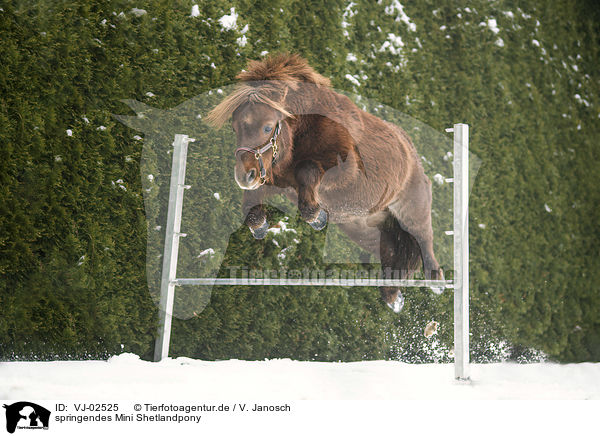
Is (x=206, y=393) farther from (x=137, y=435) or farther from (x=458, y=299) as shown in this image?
(x=458, y=299)

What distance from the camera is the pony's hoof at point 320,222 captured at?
1.55 m

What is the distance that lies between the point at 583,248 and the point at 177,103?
1888 millimetres

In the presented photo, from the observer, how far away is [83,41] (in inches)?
64.4

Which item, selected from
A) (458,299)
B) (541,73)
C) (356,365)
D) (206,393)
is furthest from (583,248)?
(206,393)

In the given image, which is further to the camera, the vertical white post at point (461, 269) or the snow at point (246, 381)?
the vertical white post at point (461, 269)

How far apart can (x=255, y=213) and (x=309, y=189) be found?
192 mm

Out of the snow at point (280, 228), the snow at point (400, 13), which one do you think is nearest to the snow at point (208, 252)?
the snow at point (280, 228)

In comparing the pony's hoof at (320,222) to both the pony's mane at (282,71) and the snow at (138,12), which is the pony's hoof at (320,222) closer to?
the pony's mane at (282,71)

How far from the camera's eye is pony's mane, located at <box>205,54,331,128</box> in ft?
4.90

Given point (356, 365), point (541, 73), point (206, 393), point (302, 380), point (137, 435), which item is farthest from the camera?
point (541, 73)

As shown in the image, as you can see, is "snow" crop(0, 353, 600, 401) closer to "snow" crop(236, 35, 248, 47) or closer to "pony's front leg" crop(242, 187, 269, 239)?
"pony's front leg" crop(242, 187, 269, 239)

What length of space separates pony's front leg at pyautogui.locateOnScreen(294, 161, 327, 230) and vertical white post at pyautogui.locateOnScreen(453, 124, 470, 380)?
45cm

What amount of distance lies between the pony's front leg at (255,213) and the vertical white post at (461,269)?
0.60m

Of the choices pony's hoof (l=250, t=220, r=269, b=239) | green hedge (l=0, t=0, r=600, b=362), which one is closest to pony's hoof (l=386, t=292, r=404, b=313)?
green hedge (l=0, t=0, r=600, b=362)
